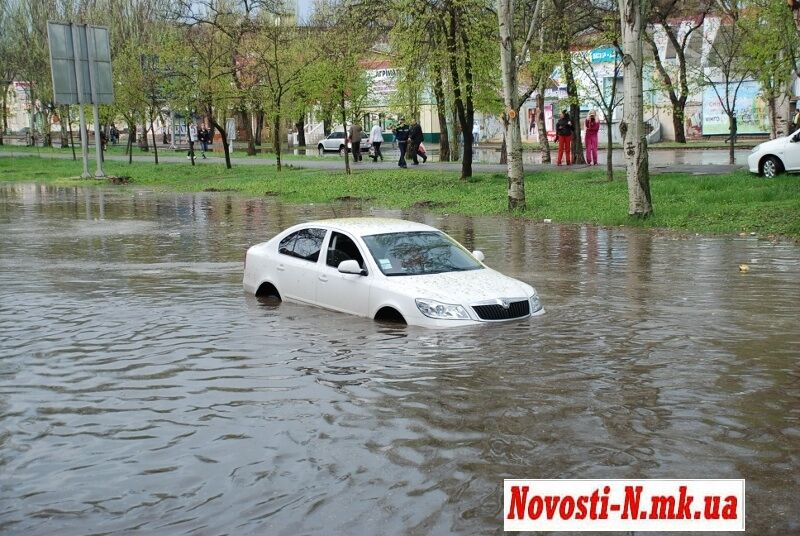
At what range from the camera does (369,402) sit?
7.82 metres

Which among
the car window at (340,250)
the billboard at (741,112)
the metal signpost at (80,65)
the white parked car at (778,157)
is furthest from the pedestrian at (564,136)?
the car window at (340,250)

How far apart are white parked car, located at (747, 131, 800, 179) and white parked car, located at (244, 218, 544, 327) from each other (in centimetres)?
1723

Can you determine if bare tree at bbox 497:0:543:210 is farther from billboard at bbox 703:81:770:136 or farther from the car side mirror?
billboard at bbox 703:81:770:136

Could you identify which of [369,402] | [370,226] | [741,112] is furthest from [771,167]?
[741,112]

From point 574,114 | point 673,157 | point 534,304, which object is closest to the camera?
point 534,304

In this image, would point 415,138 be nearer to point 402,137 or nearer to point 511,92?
point 402,137

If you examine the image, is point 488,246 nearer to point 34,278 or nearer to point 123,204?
point 34,278

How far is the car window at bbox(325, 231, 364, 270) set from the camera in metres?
11.4

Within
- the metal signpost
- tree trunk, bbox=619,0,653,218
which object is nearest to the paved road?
the metal signpost

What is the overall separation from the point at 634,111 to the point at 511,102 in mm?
3956

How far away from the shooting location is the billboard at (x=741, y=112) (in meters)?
51.4

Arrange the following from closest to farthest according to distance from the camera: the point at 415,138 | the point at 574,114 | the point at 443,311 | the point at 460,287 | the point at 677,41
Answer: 1. the point at 443,311
2. the point at 460,287
3. the point at 574,114
4. the point at 415,138
5. the point at 677,41

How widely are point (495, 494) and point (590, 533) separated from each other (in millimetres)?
725

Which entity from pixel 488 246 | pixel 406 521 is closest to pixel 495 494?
pixel 406 521
